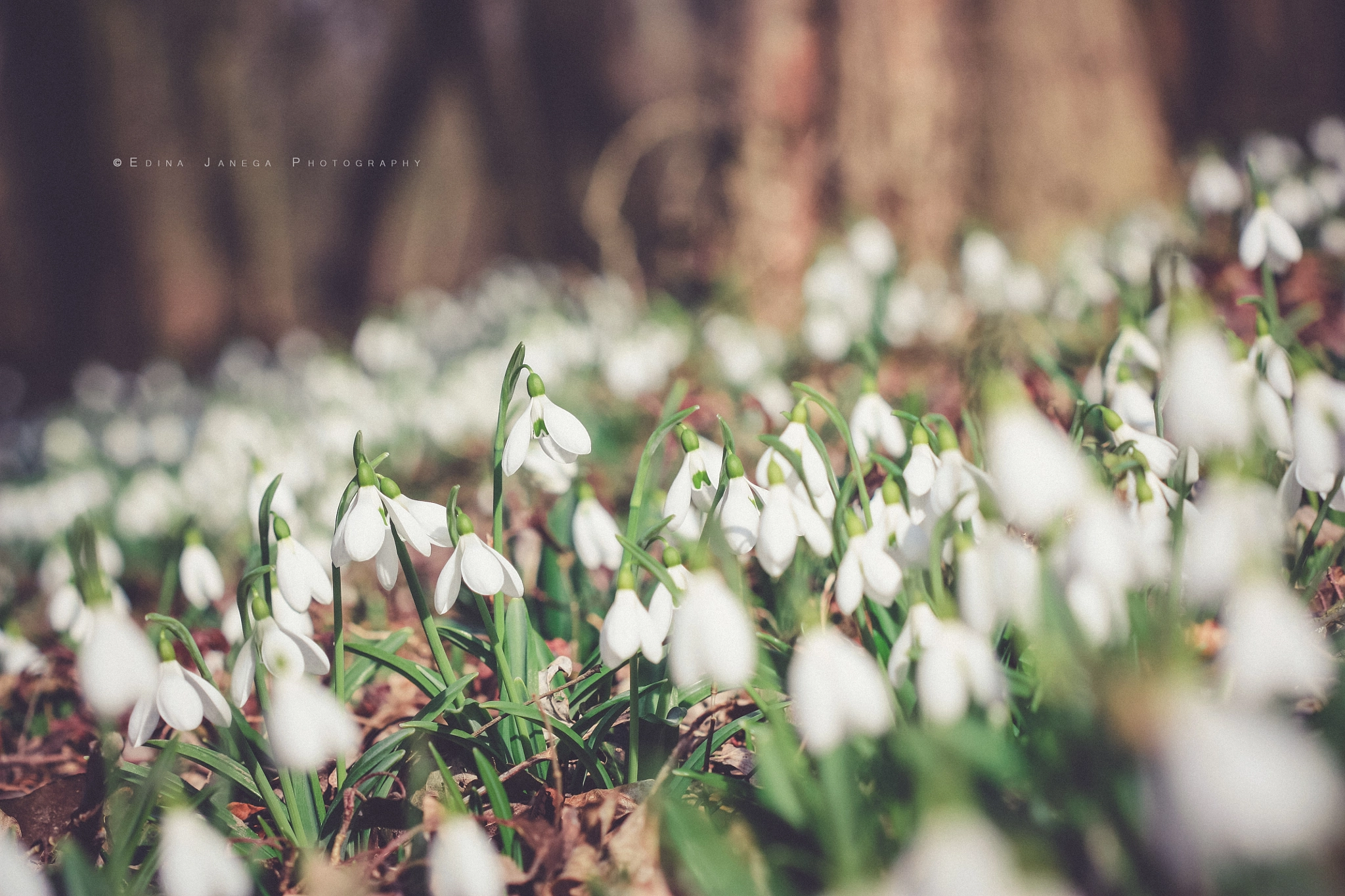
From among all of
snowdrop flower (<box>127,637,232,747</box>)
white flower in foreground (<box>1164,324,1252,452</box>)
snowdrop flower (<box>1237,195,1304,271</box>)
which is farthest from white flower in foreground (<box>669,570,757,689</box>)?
snowdrop flower (<box>1237,195,1304,271</box>)

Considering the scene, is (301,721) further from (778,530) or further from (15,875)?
(778,530)

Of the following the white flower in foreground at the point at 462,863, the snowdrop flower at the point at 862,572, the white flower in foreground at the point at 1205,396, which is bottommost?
the white flower in foreground at the point at 462,863

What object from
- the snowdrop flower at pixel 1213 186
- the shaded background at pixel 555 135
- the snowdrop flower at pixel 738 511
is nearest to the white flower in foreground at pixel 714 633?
the snowdrop flower at pixel 738 511

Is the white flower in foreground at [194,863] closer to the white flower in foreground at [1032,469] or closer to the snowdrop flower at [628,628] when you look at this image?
the snowdrop flower at [628,628]

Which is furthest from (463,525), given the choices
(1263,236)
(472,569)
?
(1263,236)

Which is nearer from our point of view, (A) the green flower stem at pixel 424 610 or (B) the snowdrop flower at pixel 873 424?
(A) the green flower stem at pixel 424 610

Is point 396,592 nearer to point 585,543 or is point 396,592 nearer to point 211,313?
point 585,543
